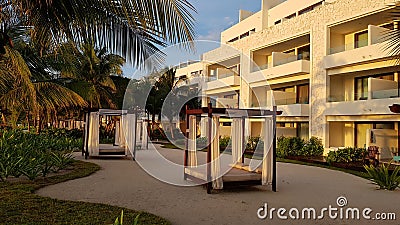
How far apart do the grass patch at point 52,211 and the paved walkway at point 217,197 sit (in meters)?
0.42

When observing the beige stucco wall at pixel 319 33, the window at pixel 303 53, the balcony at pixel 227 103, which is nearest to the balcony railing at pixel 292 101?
the beige stucco wall at pixel 319 33

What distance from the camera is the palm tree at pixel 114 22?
4.21 m

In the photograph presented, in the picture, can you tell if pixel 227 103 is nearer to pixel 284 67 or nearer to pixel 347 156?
pixel 284 67

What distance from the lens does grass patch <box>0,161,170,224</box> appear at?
5.74 m

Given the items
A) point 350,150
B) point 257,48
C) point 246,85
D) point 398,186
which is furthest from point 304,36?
point 398,186

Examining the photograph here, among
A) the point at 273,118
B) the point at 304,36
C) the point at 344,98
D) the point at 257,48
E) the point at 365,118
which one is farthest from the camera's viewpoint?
the point at 257,48

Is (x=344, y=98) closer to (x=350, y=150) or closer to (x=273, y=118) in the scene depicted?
(x=350, y=150)

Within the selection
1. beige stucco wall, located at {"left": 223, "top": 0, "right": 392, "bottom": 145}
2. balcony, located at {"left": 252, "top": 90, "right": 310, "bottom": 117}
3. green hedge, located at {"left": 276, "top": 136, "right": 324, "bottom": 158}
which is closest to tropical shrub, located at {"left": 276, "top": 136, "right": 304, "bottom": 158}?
green hedge, located at {"left": 276, "top": 136, "right": 324, "bottom": 158}

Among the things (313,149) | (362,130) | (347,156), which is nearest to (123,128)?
(313,149)

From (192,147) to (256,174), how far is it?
1.90 m

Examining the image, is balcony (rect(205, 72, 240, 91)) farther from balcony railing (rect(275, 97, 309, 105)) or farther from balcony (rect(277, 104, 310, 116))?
balcony (rect(277, 104, 310, 116))

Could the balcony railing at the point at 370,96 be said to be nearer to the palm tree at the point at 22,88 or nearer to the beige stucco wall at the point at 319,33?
the beige stucco wall at the point at 319,33

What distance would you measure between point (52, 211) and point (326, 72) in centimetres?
1717

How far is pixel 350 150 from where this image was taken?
16250 millimetres
